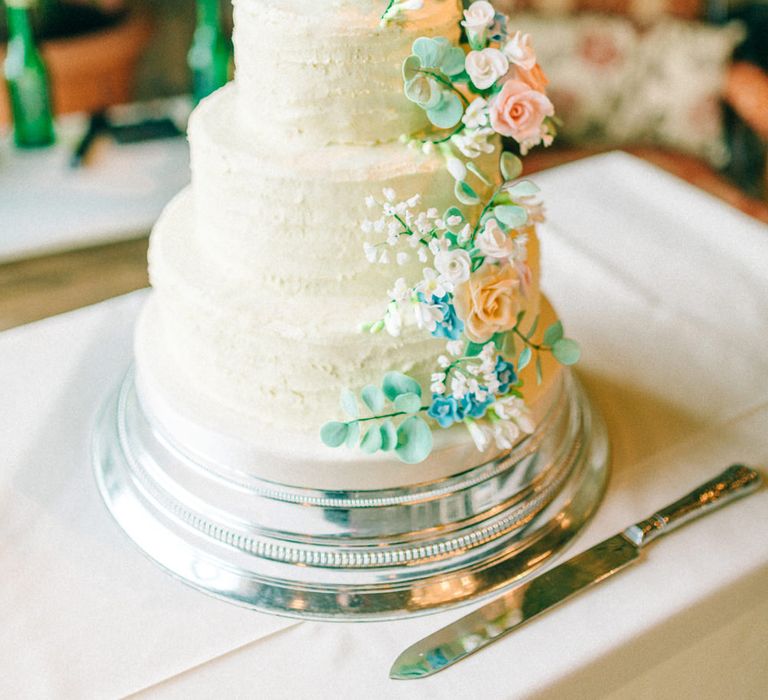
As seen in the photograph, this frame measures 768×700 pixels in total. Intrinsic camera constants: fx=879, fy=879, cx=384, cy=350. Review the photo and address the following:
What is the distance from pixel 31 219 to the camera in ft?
7.39

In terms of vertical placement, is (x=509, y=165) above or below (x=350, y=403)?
above

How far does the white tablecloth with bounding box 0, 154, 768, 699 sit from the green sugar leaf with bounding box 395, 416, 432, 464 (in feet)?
0.65

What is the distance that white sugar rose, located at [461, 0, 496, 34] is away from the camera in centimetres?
94

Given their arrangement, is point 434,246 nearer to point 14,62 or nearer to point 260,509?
point 260,509

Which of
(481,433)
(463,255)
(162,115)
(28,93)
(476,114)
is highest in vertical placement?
(476,114)

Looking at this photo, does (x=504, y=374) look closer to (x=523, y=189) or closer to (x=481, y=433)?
(x=481, y=433)

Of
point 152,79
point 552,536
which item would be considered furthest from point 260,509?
point 152,79

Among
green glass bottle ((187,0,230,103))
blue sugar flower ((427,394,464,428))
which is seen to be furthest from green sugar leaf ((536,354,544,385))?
green glass bottle ((187,0,230,103))

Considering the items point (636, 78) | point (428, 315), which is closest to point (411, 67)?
point (428, 315)

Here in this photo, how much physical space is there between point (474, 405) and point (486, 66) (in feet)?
1.26

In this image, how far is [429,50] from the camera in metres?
0.93

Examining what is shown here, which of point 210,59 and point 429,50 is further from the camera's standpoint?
point 210,59

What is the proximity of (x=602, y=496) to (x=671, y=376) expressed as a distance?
13.4 inches

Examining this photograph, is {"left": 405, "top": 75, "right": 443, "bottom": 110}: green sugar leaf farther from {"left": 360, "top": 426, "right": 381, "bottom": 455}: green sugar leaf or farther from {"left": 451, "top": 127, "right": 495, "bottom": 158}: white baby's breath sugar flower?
{"left": 360, "top": 426, "right": 381, "bottom": 455}: green sugar leaf
